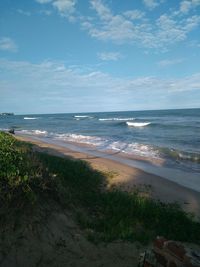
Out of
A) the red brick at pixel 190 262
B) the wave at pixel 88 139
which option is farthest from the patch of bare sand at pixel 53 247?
the wave at pixel 88 139

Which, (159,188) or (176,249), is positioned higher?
(176,249)

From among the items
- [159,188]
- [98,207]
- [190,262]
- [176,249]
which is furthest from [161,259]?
[159,188]

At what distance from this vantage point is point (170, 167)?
14.2m

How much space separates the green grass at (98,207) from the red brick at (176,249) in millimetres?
1629

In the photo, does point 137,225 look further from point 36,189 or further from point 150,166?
point 150,166

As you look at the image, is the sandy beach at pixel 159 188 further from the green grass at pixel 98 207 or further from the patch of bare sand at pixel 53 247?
the patch of bare sand at pixel 53 247

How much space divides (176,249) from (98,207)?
3.17m

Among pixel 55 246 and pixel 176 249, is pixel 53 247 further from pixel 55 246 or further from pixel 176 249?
pixel 176 249

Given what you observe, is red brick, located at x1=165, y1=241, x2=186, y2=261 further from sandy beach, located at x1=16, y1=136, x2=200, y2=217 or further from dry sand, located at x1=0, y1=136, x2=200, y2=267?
sandy beach, located at x1=16, y1=136, x2=200, y2=217

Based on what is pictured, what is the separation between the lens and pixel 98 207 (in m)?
6.75

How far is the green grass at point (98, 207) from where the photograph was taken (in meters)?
5.29

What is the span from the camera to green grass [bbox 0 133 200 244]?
5285mm

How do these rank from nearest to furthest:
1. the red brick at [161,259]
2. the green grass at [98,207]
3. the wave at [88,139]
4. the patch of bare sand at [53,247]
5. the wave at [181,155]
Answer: the red brick at [161,259] < the patch of bare sand at [53,247] < the green grass at [98,207] < the wave at [181,155] < the wave at [88,139]

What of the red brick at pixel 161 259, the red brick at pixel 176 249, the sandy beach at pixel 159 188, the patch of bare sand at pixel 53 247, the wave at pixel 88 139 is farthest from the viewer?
the wave at pixel 88 139
